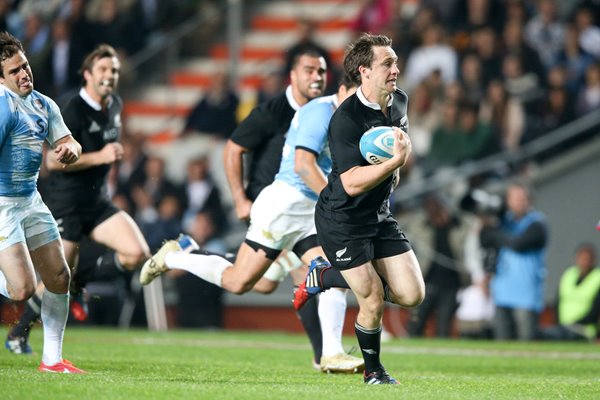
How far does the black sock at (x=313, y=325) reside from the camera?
34.8 ft

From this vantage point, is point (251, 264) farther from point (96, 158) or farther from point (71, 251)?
point (71, 251)

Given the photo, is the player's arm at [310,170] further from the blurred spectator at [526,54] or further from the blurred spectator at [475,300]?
the blurred spectator at [526,54]

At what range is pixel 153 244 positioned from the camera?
1834 cm

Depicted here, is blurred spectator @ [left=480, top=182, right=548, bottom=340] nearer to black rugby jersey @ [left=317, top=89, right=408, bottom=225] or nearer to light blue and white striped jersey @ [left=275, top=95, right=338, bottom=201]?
light blue and white striped jersey @ [left=275, top=95, right=338, bottom=201]

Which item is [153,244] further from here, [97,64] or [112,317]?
[97,64]

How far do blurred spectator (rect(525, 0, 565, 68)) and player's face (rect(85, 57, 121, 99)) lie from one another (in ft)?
29.1

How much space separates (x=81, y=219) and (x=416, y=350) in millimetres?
4370

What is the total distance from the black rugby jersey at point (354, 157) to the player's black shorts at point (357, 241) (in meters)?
0.05

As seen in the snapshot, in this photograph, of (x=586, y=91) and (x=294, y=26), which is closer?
(x=586, y=91)

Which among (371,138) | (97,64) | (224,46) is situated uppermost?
(224,46)

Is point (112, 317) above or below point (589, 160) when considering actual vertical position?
below

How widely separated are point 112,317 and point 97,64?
8669mm

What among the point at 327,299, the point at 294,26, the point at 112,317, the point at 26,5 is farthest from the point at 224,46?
the point at 327,299

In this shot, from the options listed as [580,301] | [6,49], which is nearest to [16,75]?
→ [6,49]
